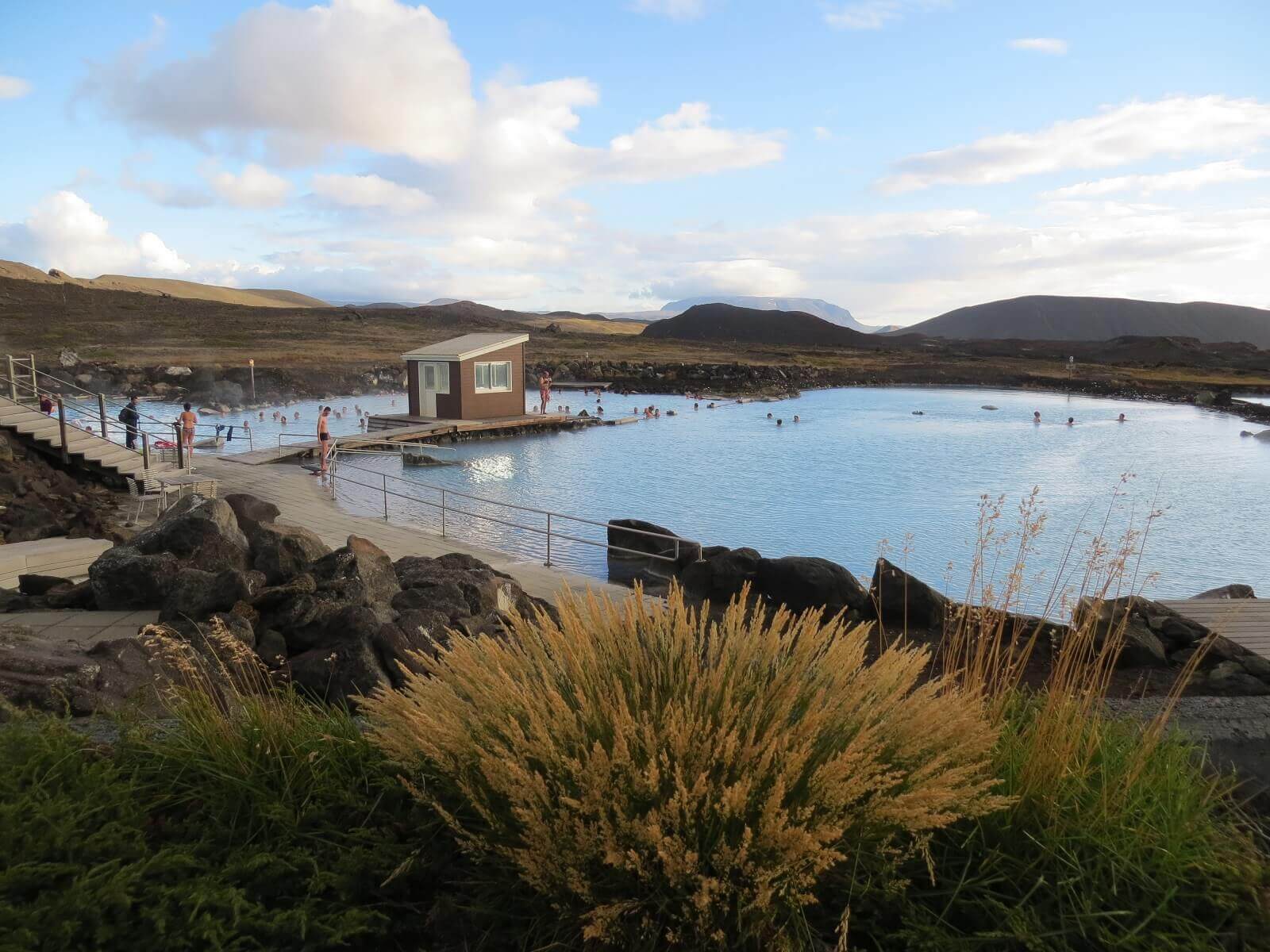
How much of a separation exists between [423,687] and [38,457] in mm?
15972

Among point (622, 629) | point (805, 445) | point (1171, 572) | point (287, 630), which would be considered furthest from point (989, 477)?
point (622, 629)

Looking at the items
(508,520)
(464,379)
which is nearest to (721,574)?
(508,520)

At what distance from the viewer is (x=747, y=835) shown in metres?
Answer: 1.92

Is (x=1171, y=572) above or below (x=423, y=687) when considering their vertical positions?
below

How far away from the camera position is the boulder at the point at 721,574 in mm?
10703

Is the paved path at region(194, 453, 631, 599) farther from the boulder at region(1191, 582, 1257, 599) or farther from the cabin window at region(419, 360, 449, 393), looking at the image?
the cabin window at region(419, 360, 449, 393)

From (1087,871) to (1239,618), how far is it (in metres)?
7.76

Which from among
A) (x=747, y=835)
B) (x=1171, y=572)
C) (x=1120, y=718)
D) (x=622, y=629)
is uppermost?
(x=622, y=629)

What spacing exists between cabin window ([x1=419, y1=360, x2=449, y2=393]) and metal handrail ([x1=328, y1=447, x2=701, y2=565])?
799 centimetres

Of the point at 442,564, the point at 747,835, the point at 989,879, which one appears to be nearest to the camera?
the point at 747,835

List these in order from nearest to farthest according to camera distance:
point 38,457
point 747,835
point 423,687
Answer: point 747,835 → point 423,687 → point 38,457

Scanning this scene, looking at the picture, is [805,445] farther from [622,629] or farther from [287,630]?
[622,629]

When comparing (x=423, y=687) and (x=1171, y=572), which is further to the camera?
(x=1171, y=572)

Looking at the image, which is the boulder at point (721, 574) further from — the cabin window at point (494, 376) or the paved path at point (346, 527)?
the cabin window at point (494, 376)
